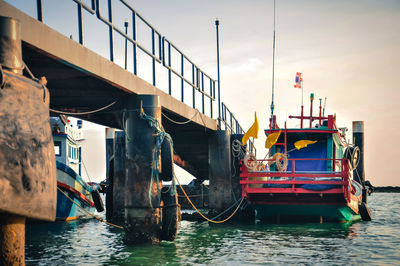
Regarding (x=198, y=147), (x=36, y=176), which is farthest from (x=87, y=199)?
(x=36, y=176)

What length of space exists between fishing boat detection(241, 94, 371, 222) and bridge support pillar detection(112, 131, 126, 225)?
16.1 ft

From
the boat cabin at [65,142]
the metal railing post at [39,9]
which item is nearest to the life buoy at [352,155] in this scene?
the boat cabin at [65,142]

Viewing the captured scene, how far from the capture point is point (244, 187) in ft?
64.4

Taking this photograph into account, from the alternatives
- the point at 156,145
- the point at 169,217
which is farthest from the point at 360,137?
the point at 156,145

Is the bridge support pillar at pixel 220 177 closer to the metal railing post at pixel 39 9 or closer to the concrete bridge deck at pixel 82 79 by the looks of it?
the concrete bridge deck at pixel 82 79

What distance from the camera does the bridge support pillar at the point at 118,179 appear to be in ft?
66.8

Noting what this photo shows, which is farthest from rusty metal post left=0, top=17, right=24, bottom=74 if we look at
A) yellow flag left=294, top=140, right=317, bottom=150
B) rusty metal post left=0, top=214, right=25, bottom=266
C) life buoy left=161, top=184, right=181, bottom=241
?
yellow flag left=294, top=140, right=317, bottom=150

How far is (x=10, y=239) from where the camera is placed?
22.6 feet

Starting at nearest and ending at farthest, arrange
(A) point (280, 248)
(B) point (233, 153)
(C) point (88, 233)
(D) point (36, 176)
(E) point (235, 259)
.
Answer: (D) point (36, 176) → (E) point (235, 259) → (A) point (280, 248) → (C) point (88, 233) → (B) point (233, 153)

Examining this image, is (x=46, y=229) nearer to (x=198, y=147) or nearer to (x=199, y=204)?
(x=198, y=147)

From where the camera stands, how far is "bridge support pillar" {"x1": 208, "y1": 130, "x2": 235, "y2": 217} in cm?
2141

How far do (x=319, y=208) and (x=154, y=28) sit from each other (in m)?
9.50

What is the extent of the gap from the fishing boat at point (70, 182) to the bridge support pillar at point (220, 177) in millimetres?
5127

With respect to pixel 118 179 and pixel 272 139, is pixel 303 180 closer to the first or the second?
pixel 272 139
